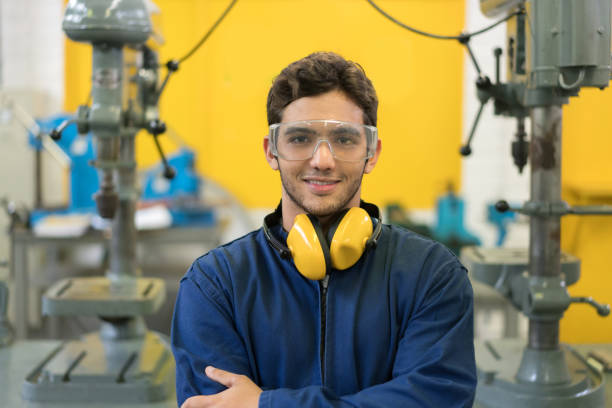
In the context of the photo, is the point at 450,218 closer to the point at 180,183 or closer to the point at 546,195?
the point at 180,183

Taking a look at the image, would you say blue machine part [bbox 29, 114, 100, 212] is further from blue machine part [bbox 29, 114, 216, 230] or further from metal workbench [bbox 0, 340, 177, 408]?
metal workbench [bbox 0, 340, 177, 408]

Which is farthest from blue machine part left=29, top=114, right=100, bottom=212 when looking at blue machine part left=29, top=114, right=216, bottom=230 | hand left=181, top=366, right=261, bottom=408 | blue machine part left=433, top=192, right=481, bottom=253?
hand left=181, top=366, right=261, bottom=408

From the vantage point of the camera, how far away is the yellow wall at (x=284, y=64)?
5.31m

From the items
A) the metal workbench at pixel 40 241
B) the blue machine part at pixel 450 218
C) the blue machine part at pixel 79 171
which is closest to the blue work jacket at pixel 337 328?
the blue machine part at pixel 450 218

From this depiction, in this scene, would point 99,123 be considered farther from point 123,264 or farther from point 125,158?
point 123,264

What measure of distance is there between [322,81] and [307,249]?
279mm

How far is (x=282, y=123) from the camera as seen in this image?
3.69 ft

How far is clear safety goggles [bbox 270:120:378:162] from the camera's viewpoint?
1104 mm

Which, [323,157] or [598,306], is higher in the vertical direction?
[323,157]

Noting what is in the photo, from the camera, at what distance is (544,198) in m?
1.46

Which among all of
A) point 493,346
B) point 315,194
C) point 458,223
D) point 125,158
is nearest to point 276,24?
point 458,223

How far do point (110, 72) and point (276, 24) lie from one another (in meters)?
3.97

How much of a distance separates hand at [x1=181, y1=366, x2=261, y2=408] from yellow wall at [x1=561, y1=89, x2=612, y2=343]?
3.20 feet

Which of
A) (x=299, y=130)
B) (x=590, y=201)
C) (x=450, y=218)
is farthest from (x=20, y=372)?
(x=450, y=218)
